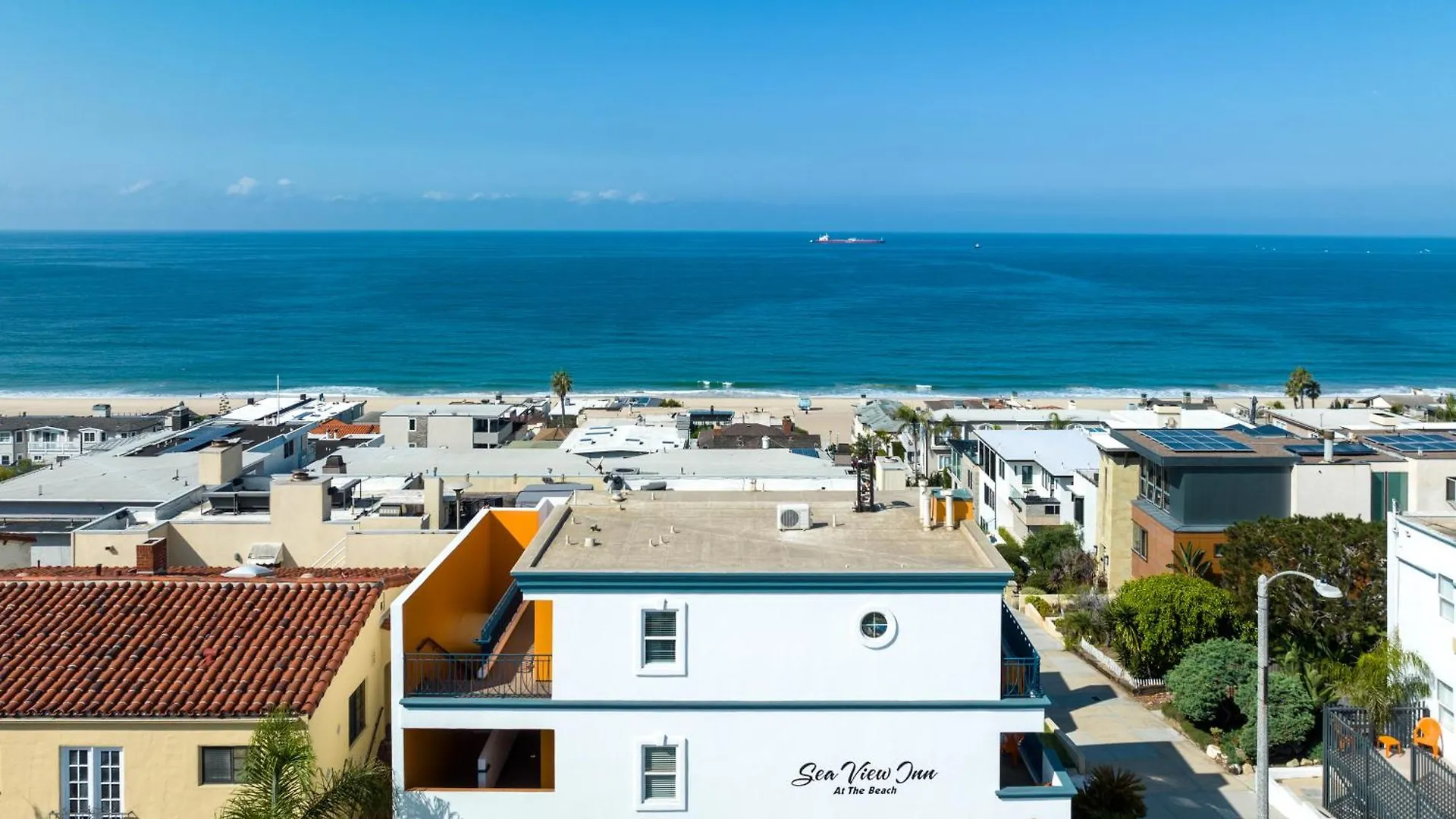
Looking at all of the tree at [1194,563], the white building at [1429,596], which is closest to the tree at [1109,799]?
the white building at [1429,596]

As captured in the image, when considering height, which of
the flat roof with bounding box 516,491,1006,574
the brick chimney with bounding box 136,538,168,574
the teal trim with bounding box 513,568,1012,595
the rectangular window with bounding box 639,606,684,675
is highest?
the flat roof with bounding box 516,491,1006,574

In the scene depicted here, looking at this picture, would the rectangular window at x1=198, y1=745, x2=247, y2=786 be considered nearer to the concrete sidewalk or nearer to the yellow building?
the yellow building

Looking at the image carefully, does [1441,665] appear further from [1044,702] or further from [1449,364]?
[1449,364]

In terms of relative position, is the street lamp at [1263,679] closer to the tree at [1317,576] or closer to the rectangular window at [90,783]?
the tree at [1317,576]

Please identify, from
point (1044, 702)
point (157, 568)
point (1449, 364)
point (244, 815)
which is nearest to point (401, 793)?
point (244, 815)

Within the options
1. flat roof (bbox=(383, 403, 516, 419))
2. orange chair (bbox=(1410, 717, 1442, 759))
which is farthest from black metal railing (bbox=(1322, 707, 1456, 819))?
flat roof (bbox=(383, 403, 516, 419))

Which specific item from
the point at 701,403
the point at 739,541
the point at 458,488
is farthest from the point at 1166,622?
the point at 701,403
